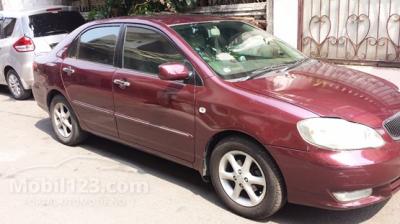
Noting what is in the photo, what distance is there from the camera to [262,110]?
370 cm

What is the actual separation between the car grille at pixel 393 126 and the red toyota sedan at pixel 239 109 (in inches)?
0.4

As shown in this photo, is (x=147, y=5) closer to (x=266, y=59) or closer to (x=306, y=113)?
(x=266, y=59)

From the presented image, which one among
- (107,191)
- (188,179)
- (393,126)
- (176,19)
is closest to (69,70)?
(176,19)

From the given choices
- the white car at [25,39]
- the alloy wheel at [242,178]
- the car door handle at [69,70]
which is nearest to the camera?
the alloy wheel at [242,178]

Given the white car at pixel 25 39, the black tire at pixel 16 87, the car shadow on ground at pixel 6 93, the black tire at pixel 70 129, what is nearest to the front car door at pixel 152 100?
the black tire at pixel 70 129

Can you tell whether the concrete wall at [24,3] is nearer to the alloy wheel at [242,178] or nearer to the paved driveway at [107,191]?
the paved driveway at [107,191]

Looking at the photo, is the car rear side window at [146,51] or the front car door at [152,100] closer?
the front car door at [152,100]

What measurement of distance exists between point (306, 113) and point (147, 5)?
6.92 m

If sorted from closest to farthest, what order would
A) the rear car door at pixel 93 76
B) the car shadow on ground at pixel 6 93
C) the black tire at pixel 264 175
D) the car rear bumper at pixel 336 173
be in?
the car rear bumper at pixel 336 173 → the black tire at pixel 264 175 → the rear car door at pixel 93 76 → the car shadow on ground at pixel 6 93

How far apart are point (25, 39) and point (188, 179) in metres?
5.14

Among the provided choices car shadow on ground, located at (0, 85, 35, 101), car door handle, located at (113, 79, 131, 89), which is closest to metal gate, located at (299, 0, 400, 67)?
car door handle, located at (113, 79, 131, 89)

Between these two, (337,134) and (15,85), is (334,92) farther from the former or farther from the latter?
(15,85)

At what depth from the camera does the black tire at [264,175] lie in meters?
3.69

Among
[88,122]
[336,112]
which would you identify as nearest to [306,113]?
[336,112]
